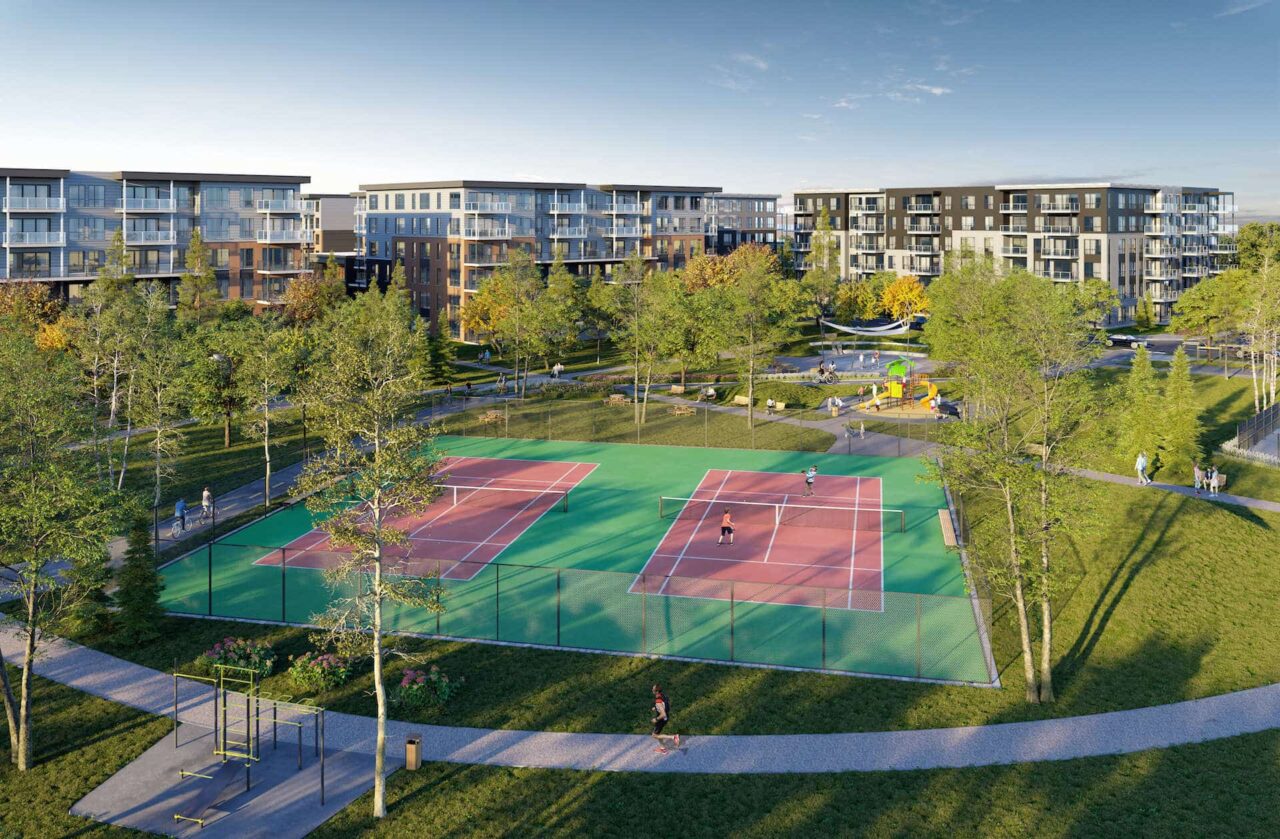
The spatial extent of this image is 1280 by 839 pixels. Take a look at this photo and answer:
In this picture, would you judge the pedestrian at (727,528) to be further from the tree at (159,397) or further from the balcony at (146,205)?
the balcony at (146,205)

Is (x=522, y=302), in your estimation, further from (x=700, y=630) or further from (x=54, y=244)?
(x=700, y=630)

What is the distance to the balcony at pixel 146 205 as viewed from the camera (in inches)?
2945

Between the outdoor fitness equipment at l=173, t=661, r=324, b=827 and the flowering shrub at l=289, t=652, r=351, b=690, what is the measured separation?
66 cm

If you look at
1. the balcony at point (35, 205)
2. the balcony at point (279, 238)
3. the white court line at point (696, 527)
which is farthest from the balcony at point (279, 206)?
the white court line at point (696, 527)

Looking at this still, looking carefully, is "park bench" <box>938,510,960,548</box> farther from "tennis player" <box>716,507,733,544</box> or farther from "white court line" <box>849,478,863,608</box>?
"tennis player" <box>716,507,733,544</box>

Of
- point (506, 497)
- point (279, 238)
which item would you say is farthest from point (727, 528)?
point (279, 238)

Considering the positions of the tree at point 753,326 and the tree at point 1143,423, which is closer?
the tree at point 1143,423

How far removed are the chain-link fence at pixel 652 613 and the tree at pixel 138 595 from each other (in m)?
1.57

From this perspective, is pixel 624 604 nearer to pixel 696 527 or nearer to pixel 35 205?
pixel 696 527

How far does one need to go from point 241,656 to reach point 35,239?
57.6 meters

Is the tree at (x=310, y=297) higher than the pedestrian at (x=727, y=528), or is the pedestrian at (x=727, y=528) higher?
the tree at (x=310, y=297)

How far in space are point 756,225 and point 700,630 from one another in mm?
129621

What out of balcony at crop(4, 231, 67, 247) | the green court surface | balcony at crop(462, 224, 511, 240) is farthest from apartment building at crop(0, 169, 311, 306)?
the green court surface

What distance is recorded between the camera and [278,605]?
29.8m
